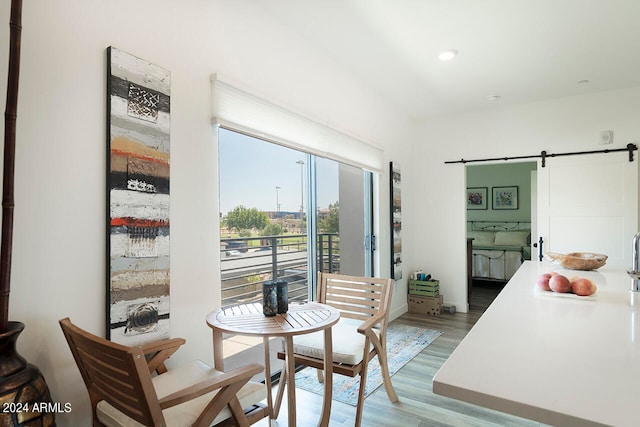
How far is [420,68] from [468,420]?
2.89 meters

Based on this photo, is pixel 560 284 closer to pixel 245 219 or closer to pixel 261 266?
pixel 245 219

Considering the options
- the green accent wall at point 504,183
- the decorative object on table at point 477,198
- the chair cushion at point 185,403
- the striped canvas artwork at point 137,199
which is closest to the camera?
the chair cushion at point 185,403

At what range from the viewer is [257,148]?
296 cm

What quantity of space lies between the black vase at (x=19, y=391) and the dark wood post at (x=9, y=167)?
0.07 metres

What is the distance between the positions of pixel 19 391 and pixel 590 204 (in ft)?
16.4

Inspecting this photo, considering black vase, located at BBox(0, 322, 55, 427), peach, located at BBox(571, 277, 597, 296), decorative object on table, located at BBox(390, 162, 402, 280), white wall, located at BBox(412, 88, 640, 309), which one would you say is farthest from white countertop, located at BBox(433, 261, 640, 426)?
white wall, located at BBox(412, 88, 640, 309)

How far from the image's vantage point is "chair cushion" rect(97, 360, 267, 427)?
4.24 ft

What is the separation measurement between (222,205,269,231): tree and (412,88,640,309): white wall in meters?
2.56

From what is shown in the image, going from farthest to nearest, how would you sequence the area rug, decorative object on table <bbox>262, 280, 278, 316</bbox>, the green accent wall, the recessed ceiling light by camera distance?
the green accent wall → the recessed ceiling light → the area rug → decorative object on table <bbox>262, 280, 278, 316</bbox>

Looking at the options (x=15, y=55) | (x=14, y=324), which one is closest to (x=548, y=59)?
(x=15, y=55)

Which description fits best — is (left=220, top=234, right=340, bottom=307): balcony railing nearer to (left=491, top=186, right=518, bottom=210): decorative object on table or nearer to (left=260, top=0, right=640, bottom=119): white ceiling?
(left=260, top=0, right=640, bottom=119): white ceiling

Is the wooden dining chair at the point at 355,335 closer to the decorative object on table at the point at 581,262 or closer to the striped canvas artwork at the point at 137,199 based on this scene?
the striped canvas artwork at the point at 137,199

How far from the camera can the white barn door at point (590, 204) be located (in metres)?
3.96

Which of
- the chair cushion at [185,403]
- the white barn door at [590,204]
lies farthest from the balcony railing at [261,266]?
the white barn door at [590,204]
